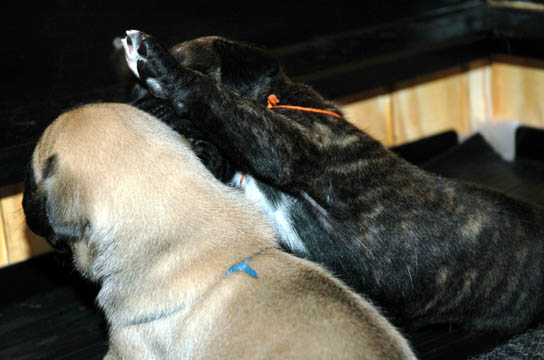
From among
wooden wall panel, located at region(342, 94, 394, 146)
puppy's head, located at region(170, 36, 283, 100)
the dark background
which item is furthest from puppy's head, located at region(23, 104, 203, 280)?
wooden wall panel, located at region(342, 94, 394, 146)

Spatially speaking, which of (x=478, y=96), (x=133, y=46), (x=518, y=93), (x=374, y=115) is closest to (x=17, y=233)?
(x=133, y=46)

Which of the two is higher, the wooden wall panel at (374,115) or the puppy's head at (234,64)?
the puppy's head at (234,64)

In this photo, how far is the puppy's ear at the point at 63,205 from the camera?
1823 mm

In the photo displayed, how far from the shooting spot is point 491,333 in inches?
102

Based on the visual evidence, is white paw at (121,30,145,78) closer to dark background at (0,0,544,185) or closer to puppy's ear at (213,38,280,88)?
puppy's ear at (213,38,280,88)

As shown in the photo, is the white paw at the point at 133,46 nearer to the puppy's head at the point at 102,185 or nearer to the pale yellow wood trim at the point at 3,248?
the puppy's head at the point at 102,185

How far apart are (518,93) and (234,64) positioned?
216 centimetres

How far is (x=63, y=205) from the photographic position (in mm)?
1835

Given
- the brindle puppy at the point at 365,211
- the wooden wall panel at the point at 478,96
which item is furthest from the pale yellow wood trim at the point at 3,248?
the wooden wall panel at the point at 478,96

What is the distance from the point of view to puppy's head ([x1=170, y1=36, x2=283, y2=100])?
7.69 feet

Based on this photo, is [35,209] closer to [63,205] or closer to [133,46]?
[63,205]

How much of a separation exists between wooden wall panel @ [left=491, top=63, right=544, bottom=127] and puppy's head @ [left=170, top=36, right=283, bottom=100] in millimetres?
1995

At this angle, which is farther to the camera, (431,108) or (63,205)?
(431,108)

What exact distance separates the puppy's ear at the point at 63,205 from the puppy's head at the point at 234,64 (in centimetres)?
67
